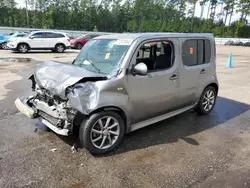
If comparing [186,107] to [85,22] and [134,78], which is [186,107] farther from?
[85,22]

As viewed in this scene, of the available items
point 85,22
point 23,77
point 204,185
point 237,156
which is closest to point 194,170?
point 204,185

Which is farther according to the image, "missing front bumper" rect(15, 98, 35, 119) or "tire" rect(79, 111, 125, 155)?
"missing front bumper" rect(15, 98, 35, 119)

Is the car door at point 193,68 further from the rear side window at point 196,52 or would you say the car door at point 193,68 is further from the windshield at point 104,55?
the windshield at point 104,55

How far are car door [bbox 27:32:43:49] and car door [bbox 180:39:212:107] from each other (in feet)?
54.9

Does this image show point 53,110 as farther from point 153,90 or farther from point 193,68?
point 193,68

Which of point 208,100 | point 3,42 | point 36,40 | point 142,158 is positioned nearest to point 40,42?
point 36,40

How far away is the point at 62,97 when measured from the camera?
3.39 meters

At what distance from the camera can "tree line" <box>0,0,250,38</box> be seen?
2270 inches

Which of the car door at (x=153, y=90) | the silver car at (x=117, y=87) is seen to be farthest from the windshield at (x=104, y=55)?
the car door at (x=153, y=90)

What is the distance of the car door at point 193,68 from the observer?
445cm

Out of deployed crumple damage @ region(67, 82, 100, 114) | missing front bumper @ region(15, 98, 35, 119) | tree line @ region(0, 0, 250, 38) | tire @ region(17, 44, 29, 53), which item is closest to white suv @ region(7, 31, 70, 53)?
tire @ region(17, 44, 29, 53)

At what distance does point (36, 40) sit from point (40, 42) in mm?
328

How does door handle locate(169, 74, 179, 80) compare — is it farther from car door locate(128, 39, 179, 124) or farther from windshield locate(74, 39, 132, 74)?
windshield locate(74, 39, 132, 74)

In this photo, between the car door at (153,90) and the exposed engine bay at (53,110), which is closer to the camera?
the exposed engine bay at (53,110)
